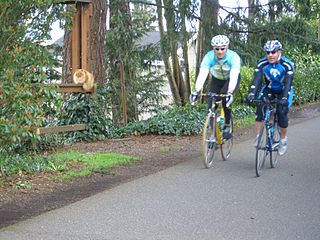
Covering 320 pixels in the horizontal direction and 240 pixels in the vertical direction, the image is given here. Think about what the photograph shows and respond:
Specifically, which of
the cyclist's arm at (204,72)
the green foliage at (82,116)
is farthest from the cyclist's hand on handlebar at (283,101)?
the green foliage at (82,116)

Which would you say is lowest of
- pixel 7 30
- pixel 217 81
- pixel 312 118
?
pixel 312 118

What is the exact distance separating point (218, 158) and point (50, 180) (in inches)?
127

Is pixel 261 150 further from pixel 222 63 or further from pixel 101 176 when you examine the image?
pixel 101 176

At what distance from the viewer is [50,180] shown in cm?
775

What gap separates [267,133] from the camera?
8594mm

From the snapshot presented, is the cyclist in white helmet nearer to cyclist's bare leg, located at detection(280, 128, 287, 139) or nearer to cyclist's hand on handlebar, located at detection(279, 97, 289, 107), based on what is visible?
cyclist's hand on handlebar, located at detection(279, 97, 289, 107)

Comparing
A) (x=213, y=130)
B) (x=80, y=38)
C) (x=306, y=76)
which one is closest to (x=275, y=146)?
(x=213, y=130)

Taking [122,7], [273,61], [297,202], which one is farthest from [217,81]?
[122,7]

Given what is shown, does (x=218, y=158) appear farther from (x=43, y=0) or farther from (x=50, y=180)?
(x=43, y=0)

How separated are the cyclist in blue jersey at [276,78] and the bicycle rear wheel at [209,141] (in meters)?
0.70

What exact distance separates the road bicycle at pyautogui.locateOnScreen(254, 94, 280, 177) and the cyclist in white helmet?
1.74 ft

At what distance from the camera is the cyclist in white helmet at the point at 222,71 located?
8742 mm

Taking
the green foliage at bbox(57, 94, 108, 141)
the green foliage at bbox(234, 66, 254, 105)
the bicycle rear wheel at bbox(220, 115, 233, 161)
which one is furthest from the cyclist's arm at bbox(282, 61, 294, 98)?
the green foliage at bbox(234, 66, 254, 105)

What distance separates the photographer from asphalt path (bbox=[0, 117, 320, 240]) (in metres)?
5.52
